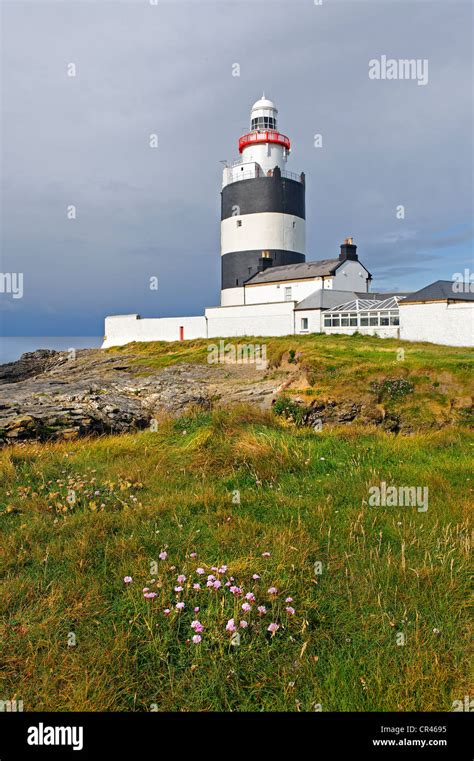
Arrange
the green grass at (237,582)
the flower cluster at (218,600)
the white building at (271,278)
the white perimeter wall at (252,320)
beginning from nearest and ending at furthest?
the green grass at (237,582) < the flower cluster at (218,600) < the white building at (271,278) < the white perimeter wall at (252,320)

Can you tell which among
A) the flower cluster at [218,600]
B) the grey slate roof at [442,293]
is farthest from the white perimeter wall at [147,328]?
the flower cluster at [218,600]

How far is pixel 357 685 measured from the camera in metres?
3.08

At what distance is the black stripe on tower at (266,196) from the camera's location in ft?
136

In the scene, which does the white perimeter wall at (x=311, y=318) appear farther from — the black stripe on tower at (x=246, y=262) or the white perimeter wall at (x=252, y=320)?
the black stripe on tower at (x=246, y=262)

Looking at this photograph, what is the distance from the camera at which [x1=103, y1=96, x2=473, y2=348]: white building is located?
114ft

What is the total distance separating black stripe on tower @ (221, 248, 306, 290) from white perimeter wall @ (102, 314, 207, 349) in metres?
5.24

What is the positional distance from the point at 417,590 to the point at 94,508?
3.37 meters

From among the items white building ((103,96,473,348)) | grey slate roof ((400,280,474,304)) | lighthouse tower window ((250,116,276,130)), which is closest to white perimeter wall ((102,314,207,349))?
white building ((103,96,473,348))

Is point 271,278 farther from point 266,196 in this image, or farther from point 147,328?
point 147,328

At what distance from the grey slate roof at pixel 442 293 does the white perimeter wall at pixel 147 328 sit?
16.4 m

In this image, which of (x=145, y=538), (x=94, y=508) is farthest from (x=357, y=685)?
(x=94, y=508)

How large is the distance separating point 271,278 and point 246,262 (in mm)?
3856
